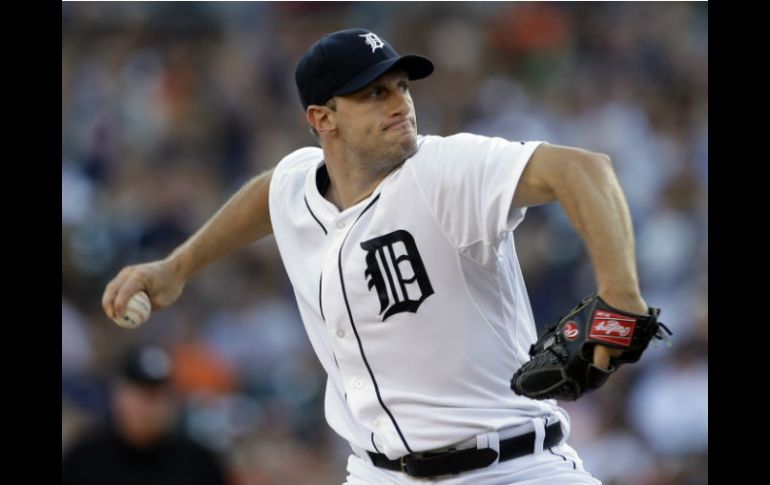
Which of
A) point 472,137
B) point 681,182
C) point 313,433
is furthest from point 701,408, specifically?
point 472,137

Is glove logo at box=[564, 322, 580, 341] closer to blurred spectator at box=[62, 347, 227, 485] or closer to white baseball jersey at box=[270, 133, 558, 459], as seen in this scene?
white baseball jersey at box=[270, 133, 558, 459]

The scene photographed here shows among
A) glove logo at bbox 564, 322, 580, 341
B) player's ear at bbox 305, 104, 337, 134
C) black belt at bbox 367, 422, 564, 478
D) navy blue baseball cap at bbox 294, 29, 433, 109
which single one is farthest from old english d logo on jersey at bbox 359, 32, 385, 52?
black belt at bbox 367, 422, 564, 478

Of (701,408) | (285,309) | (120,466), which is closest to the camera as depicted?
(120,466)

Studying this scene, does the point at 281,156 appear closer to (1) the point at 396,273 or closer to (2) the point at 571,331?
(1) the point at 396,273

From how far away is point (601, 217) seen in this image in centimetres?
273

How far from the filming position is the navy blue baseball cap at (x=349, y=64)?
11.3 feet

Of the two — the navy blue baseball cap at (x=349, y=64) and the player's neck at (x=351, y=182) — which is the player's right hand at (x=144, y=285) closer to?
the player's neck at (x=351, y=182)

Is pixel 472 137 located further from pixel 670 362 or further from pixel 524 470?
pixel 670 362

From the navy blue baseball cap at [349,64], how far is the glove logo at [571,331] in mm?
1055

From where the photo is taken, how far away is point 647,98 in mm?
8406

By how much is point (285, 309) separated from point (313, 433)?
914 mm

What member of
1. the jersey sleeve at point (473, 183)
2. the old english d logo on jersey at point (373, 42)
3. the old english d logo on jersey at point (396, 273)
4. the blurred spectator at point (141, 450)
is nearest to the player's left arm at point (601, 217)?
the jersey sleeve at point (473, 183)

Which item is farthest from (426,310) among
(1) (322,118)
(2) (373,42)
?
(2) (373,42)

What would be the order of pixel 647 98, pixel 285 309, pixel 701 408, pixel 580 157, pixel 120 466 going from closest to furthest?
pixel 580 157
pixel 120 466
pixel 701 408
pixel 285 309
pixel 647 98
